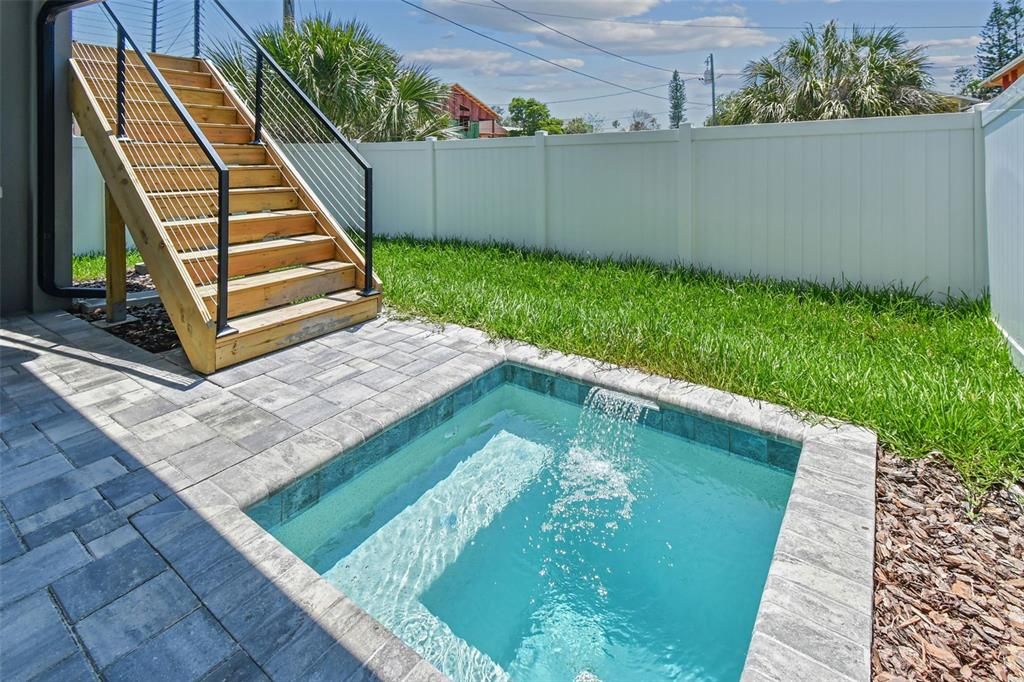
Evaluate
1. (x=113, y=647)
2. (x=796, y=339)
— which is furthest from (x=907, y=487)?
(x=113, y=647)

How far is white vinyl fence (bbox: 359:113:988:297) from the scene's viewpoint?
476cm

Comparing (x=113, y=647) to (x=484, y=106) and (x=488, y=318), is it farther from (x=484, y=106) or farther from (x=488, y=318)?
(x=484, y=106)

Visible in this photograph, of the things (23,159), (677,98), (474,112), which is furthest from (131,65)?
(677,98)

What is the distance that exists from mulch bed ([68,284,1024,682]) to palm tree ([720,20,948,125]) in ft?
31.5

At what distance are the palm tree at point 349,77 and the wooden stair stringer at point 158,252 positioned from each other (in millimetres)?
4671

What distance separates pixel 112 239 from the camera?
13.9ft

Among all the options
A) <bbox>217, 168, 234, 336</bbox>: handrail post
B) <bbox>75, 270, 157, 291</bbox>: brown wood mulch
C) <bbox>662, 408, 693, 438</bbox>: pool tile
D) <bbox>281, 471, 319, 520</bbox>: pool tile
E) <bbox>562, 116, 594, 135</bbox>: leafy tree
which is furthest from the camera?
<bbox>562, 116, 594, 135</bbox>: leafy tree

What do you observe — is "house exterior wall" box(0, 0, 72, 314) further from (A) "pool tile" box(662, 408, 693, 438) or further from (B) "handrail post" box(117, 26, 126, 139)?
(A) "pool tile" box(662, 408, 693, 438)

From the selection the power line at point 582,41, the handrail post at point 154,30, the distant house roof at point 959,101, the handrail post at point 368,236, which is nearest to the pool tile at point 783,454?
the handrail post at point 368,236

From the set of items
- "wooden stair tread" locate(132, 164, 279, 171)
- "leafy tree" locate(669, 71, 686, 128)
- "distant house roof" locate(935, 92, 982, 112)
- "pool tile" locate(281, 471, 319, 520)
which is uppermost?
"leafy tree" locate(669, 71, 686, 128)

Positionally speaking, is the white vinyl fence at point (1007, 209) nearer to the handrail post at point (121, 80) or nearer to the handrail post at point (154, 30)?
the handrail post at point (121, 80)

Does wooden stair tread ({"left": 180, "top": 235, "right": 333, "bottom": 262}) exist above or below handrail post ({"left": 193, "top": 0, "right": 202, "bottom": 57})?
below

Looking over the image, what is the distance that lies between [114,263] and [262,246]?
1.07 meters

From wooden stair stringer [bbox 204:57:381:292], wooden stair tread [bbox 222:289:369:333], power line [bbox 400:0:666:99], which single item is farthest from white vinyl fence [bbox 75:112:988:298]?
power line [bbox 400:0:666:99]
